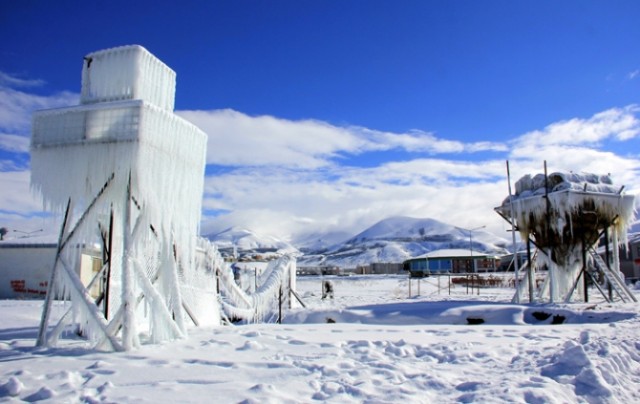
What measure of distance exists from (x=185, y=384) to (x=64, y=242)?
407 cm

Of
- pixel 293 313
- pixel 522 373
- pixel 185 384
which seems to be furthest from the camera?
pixel 293 313

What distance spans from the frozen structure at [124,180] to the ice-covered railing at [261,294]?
16.4 ft

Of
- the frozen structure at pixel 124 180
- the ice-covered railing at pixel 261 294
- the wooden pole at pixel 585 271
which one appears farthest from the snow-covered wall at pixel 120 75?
the wooden pole at pixel 585 271

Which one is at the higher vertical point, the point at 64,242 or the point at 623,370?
the point at 64,242

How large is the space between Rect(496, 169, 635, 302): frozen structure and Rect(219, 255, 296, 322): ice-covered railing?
977 centimetres

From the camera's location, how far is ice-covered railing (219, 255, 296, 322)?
1370cm

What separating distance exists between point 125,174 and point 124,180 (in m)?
0.12

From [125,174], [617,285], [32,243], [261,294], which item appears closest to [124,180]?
[125,174]

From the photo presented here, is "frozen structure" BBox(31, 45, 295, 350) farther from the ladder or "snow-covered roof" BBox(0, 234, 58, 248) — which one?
"snow-covered roof" BBox(0, 234, 58, 248)

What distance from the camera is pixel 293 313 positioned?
16.6m

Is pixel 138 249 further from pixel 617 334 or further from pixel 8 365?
pixel 617 334

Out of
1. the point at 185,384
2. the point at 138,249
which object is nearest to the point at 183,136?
the point at 138,249

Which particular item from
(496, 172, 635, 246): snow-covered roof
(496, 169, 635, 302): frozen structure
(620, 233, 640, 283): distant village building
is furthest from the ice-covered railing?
(620, 233, 640, 283): distant village building

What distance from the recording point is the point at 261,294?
15.5 m
